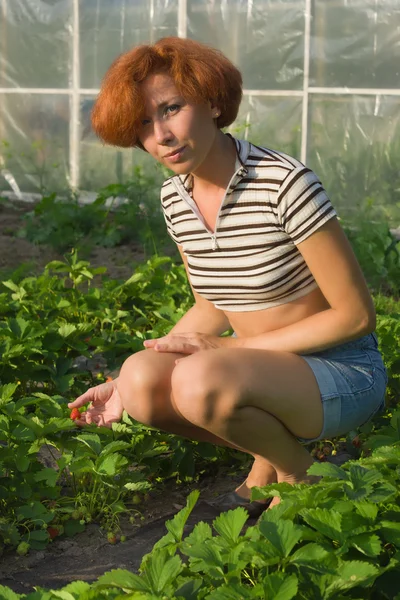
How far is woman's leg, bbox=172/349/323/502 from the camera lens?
283 centimetres

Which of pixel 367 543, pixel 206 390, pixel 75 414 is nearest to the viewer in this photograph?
pixel 367 543

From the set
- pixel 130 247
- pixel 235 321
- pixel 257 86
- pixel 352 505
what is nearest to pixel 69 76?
pixel 257 86

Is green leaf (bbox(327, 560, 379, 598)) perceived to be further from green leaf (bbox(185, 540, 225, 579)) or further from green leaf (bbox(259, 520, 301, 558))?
green leaf (bbox(185, 540, 225, 579))

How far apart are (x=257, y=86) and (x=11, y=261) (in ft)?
8.08

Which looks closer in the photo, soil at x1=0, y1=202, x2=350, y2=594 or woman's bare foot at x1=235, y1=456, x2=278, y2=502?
soil at x1=0, y1=202, x2=350, y2=594

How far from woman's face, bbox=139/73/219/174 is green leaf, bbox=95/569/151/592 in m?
1.31

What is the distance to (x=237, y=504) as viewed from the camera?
3189mm

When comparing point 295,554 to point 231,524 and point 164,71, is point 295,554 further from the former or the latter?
point 164,71

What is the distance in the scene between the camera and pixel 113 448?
3.05 metres

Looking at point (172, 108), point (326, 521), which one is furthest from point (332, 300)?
point (326, 521)

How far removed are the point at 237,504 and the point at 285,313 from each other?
610 mm

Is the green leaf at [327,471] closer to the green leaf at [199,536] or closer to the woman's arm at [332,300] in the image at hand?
the green leaf at [199,536]

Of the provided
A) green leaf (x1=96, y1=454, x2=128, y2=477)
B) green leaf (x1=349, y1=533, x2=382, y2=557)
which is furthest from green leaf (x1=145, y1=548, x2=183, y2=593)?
green leaf (x1=96, y1=454, x2=128, y2=477)

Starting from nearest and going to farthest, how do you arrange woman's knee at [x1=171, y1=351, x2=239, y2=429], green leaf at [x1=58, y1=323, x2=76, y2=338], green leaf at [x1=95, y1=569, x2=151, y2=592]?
green leaf at [x1=95, y1=569, x2=151, y2=592], woman's knee at [x1=171, y1=351, x2=239, y2=429], green leaf at [x1=58, y1=323, x2=76, y2=338]
